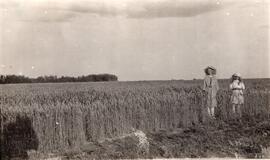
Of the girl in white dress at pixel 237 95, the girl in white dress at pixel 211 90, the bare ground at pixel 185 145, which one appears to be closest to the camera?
the bare ground at pixel 185 145

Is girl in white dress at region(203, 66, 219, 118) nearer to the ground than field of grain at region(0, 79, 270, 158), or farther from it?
farther from it

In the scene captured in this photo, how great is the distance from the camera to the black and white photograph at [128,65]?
8648mm

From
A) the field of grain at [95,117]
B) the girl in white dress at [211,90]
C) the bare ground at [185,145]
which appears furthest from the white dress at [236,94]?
the bare ground at [185,145]

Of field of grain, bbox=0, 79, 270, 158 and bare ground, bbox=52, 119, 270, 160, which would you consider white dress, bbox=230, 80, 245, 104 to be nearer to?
field of grain, bbox=0, 79, 270, 158

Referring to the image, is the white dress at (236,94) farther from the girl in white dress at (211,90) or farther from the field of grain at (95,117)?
the girl in white dress at (211,90)

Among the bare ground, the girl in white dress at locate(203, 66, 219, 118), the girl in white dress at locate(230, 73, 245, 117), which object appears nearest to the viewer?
the bare ground

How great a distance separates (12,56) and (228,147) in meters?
4.76

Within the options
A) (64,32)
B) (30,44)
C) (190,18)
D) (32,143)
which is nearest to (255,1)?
(190,18)

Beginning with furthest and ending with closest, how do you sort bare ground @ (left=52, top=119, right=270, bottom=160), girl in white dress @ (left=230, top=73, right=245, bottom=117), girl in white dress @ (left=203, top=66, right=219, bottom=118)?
girl in white dress @ (left=230, top=73, right=245, bottom=117)
girl in white dress @ (left=203, top=66, right=219, bottom=118)
bare ground @ (left=52, top=119, right=270, bottom=160)

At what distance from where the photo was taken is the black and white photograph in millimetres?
8648

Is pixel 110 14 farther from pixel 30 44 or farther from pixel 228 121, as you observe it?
pixel 228 121

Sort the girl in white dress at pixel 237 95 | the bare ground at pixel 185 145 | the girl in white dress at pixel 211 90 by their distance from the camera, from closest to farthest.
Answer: the bare ground at pixel 185 145 < the girl in white dress at pixel 211 90 < the girl in white dress at pixel 237 95

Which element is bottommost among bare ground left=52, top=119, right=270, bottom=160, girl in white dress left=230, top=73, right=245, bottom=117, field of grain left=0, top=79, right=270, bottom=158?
bare ground left=52, top=119, right=270, bottom=160

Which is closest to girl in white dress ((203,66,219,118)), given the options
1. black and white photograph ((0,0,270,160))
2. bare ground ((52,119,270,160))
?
black and white photograph ((0,0,270,160))
